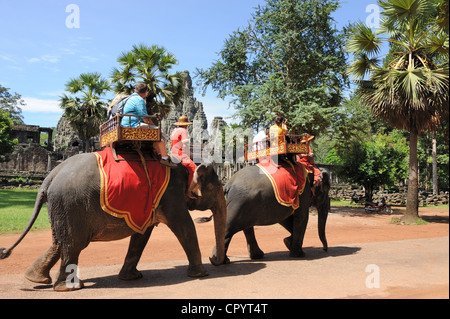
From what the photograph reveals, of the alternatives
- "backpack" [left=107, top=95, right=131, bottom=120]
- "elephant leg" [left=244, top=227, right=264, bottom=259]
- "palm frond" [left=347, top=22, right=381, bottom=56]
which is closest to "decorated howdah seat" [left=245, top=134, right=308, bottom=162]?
"elephant leg" [left=244, top=227, right=264, bottom=259]

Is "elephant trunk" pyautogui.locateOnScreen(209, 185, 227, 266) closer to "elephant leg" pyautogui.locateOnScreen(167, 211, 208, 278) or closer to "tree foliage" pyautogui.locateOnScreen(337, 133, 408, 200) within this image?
"elephant leg" pyautogui.locateOnScreen(167, 211, 208, 278)

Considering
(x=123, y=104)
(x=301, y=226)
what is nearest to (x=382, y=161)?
(x=301, y=226)

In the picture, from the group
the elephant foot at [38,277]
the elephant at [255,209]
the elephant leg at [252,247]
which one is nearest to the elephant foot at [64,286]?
the elephant foot at [38,277]

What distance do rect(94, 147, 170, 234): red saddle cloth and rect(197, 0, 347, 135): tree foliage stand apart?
13.7 m

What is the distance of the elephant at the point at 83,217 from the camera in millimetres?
4715

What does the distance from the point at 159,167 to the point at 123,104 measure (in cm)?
104

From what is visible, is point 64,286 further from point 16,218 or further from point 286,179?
point 16,218

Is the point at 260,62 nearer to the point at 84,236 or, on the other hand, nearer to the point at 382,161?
the point at 382,161

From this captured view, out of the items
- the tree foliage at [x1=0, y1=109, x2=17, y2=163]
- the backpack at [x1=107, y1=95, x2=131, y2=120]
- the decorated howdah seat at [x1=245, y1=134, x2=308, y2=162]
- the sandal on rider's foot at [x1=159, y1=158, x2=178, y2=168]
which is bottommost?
the sandal on rider's foot at [x1=159, y1=158, x2=178, y2=168]

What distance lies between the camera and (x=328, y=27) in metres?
20.1

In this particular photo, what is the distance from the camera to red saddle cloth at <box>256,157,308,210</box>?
6895 millimetres

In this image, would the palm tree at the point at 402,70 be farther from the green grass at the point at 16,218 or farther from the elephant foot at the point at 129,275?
the green grass at the point at 16,218

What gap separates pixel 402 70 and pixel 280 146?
8.62m

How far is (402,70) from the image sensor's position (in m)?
13.2
